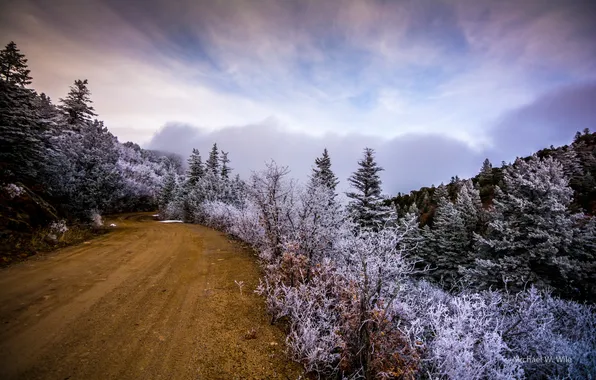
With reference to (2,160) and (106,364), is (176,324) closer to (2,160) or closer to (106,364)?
(106,364)

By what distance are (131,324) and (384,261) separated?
21.1 feet

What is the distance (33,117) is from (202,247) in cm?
1564

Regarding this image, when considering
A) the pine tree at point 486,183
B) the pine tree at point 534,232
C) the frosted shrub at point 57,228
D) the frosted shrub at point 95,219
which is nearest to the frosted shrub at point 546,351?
the pine tree at point 534,232

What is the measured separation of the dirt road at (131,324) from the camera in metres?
4.11

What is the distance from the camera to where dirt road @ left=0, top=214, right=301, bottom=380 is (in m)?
4.11

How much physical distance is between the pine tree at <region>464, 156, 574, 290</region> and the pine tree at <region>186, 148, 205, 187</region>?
38917 millimetres

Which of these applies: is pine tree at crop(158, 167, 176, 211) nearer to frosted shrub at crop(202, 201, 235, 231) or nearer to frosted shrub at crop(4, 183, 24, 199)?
frosted shrub at crop(202, 201, 235, 231)

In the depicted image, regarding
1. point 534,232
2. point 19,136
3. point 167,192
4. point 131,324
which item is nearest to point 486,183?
point 534,232

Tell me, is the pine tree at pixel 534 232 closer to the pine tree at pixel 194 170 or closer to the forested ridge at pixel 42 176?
the forested ridge at pixel 42 176

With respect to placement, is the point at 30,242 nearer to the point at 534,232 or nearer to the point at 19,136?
the point at 19,136

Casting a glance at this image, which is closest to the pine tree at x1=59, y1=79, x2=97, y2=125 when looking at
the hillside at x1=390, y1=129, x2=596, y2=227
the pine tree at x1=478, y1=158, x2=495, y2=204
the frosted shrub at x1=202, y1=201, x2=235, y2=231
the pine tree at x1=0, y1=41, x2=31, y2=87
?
the pine tree at x1=0, y1=41, x2=31, y2=87

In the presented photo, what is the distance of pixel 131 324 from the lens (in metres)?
5.23

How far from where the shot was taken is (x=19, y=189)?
11.9 metres

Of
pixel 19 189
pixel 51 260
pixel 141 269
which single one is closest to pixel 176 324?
pixel 141 269
